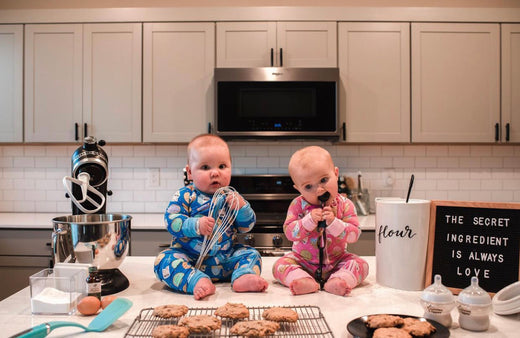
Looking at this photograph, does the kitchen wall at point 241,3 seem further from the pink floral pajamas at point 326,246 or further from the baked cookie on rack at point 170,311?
the baked cookie on rack at point 170,311

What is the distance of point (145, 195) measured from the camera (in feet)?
11.0

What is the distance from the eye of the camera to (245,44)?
2982 millimetres

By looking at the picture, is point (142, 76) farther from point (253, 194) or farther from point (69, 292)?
point (69, 292)

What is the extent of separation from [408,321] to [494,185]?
9.83ft

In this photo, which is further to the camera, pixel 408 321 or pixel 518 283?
pixel 518 283

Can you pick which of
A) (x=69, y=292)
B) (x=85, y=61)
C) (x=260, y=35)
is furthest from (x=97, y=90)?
(x=69, y=292)

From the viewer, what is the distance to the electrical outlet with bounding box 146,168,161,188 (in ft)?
11.0

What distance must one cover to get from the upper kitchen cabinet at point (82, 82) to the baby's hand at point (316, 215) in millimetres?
2127

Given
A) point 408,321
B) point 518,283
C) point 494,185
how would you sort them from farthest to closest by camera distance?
point 494,185 < point 518,283 < point 408,321

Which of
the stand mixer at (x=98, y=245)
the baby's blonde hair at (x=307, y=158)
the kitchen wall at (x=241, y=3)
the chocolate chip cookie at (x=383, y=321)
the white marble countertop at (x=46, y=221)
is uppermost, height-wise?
the kitchen wall at (x=241, y=3)

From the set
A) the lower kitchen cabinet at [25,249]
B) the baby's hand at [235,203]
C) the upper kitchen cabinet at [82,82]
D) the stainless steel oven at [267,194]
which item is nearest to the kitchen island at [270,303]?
the baby's hand at [235,203]

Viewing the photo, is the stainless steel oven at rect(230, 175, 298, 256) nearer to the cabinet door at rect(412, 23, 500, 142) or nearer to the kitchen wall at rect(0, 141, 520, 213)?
the kitchen wall at rect(0, 141, 520, 213)

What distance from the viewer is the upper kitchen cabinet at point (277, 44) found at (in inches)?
117

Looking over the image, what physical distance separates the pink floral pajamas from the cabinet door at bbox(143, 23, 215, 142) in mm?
1865
